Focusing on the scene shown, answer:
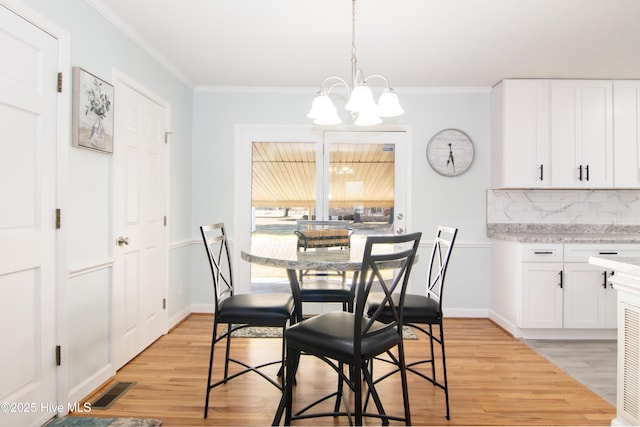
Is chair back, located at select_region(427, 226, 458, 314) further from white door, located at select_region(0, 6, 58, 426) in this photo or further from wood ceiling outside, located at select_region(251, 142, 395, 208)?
white door, located at select_region(0, 6, 58, 426)

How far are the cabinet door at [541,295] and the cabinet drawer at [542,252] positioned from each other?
0.12 ft

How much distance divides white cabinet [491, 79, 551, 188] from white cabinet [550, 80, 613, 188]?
0.10m

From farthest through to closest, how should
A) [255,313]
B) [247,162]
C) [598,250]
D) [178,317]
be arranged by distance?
[247,162], [178,317], [598,250], [255,313]

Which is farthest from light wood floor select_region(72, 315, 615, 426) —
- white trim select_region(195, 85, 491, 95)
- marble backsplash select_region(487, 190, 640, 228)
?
white trim select_region(195, 85, 491, 95)

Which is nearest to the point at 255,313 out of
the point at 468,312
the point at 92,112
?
the point at 92,112

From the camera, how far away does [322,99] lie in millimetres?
2342

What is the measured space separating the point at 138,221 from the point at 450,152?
314 cm

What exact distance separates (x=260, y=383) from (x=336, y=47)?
2.63m

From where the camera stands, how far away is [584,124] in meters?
3.83

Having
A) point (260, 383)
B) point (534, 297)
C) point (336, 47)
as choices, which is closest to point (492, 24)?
point (336, 47)

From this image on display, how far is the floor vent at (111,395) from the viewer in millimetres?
2314

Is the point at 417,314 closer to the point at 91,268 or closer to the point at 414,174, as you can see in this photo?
the point at 91,268

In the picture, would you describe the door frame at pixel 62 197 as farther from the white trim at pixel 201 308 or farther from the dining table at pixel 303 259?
the white trim at pixel 201 308

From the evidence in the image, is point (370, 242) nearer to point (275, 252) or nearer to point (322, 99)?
point (275, 252)
